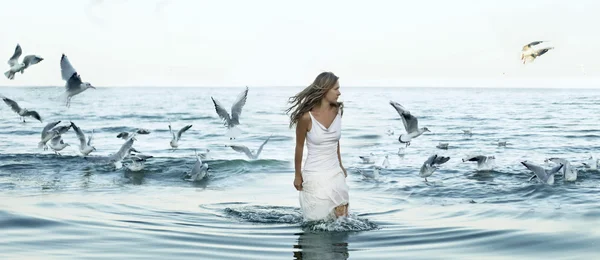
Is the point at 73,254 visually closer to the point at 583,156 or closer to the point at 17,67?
the point at 17,67

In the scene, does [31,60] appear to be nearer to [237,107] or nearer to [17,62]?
[17,62]

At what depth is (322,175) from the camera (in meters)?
7.68

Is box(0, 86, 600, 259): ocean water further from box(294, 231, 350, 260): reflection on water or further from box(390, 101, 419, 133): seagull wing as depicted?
box(390, 101, 419, 133): seagull wing

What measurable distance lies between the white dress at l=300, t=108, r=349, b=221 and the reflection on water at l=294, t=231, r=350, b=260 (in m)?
0.19

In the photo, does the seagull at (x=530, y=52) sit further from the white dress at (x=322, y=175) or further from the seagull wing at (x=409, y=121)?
the white dress at (x=322, y=175)

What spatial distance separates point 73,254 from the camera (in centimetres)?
700

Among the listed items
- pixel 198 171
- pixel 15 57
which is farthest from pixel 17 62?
pixel 198 171

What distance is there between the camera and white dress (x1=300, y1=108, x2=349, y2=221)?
24.6ft

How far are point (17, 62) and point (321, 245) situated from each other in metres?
8.86

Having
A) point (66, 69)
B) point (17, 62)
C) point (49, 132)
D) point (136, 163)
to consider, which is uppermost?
point (17, 62)

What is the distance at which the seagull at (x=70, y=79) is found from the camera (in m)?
12.2

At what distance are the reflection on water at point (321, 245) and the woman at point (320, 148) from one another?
7.4 inches

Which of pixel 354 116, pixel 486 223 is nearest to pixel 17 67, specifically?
pixel 486 223

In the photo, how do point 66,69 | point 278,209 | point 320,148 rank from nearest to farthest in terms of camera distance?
1. point 320,148
2. point 278,209
3. point 66,69
